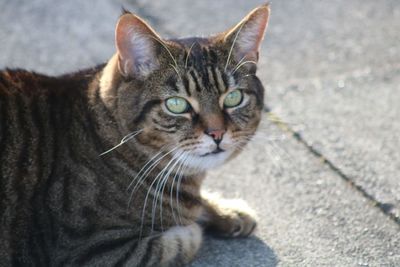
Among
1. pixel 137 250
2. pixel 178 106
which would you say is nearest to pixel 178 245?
pixel 137 250

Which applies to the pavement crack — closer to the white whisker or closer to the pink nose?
the pink nose

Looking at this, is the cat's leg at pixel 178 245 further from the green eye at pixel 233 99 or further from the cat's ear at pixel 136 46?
the cat's ear at pixel 136 46

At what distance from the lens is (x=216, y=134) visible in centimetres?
331

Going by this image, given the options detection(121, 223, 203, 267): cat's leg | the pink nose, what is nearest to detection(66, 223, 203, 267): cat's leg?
detection(121, 223, 203, 267): cat's leg

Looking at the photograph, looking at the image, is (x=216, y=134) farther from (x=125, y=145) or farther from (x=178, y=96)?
(x=125, y=145)

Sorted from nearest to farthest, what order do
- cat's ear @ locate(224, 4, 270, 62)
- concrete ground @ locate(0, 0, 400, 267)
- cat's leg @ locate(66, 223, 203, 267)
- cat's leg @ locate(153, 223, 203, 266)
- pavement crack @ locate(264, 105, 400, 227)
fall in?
1. cat's leg @ locate(66, 223, 203, 267)
2. cat's leg @ locate(153, 223, 203, 266)
3. cat's ear @ locate(224, 4, 270, 62)
4. concrete ground @ locate(0, 0, 400, 267)
5. pavement crack @ locate(264, 105, 400, 227)

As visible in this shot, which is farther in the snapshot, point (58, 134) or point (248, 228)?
point (248, 228)

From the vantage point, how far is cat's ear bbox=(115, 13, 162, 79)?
10.7 ft

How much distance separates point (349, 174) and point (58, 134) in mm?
1663

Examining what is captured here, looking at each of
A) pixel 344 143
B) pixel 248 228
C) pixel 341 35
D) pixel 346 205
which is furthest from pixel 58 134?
pixel 341 35

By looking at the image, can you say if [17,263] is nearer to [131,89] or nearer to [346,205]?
[131,89]

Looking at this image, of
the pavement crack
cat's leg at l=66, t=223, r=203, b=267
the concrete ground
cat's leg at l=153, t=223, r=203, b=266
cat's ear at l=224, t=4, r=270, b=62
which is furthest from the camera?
the pavement crack

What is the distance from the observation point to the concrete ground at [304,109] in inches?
147

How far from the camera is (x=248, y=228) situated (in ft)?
12.3
